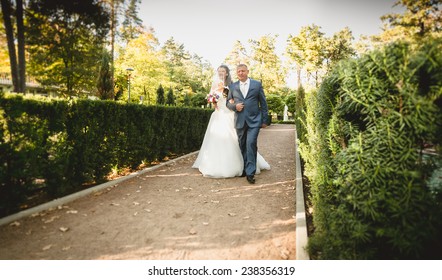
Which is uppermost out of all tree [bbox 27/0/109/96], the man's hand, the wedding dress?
tree [bbox 27/0/109/96]

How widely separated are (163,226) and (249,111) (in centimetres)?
316

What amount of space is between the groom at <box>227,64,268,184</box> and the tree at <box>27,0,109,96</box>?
4564 mm

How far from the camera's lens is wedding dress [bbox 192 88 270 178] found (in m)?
5.97

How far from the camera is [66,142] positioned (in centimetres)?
439

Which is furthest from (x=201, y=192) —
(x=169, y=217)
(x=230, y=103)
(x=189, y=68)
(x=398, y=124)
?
(x=189, y=68)

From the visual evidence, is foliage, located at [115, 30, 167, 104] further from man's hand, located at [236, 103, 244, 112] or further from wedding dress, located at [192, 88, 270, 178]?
man's hand, located at [236, 103, 244, 112]

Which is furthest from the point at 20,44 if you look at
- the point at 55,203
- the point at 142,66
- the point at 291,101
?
the point at 291,101

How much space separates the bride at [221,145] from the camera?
599 centimetres

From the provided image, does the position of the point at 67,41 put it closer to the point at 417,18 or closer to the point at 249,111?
the point at 249,111

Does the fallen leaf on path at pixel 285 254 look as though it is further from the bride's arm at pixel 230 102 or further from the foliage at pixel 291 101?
the foliage at pixel 291 101

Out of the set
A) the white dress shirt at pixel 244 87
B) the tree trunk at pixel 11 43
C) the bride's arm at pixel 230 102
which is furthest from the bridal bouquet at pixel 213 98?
the tree trunk at pixel 11 43

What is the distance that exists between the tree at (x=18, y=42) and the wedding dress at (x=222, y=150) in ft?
32.7

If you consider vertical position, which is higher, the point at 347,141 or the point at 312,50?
the point at 312,50

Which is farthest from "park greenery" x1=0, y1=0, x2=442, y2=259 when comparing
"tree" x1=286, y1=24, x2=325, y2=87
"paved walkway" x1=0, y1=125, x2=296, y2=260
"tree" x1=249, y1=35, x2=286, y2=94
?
"tree" x1=249, y1=35, x2=286, y2=94
